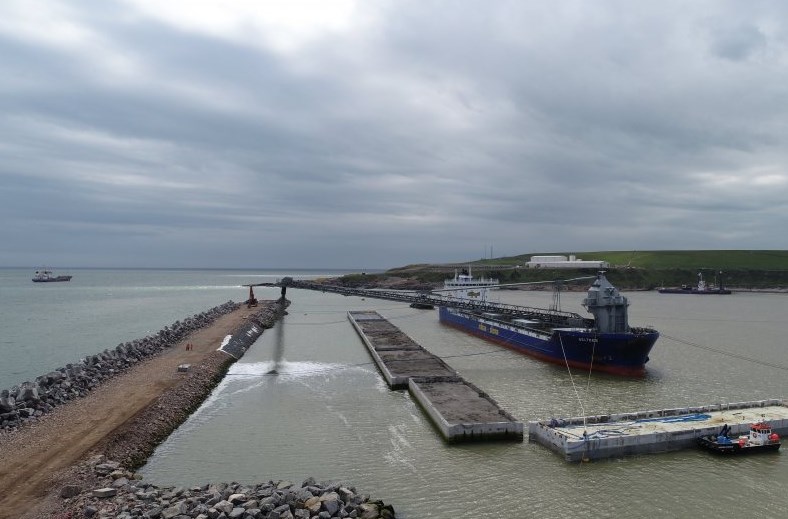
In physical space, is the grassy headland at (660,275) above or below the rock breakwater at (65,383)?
above

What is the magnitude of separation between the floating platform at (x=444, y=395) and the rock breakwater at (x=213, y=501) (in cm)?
641

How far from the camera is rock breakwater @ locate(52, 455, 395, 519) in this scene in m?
12.8

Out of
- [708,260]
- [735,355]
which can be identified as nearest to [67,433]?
[735,355]

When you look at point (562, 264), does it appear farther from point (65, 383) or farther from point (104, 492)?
point (104, 492)

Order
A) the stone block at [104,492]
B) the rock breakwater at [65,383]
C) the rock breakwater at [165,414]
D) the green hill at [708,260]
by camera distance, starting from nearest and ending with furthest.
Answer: the stone block at [104,492] → the rock breakwater at [165,414] → the rock breakwater at [65,383] → the green hill at [708,260]

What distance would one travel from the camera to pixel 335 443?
19.9 m

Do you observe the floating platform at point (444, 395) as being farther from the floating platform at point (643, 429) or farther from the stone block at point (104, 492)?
the stone block at point (104, 492)

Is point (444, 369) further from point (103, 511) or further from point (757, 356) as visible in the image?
point (757, 356)

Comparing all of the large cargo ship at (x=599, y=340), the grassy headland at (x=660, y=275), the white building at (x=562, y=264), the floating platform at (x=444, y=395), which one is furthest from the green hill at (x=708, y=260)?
the floating platform at (x=444, y=395)

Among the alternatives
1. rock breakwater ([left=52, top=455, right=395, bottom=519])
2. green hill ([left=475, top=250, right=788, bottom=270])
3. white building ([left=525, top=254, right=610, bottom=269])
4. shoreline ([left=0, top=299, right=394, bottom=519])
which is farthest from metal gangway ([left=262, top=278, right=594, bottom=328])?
green hill ([left=475, top=250, right=788, bottom=270])

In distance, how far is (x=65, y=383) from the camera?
2516 cm

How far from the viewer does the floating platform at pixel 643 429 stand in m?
17.9

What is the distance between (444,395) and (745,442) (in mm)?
12253

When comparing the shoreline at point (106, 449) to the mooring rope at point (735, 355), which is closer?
the shoreline at point (106, 449)
